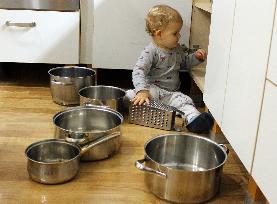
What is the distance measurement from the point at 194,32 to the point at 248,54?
83cm

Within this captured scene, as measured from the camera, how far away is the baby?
177 cm

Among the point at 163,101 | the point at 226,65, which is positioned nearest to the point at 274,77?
the point at 226,65

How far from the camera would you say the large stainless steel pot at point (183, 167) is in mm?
1136

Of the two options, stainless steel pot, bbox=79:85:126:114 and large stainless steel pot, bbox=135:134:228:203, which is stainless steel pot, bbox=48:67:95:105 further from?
large stainless steel pot, bbox=135:134:228:203

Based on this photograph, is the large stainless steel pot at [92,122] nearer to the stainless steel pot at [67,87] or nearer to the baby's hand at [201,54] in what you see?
the stainless steel pot at [67,87]

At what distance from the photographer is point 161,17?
1.80 m

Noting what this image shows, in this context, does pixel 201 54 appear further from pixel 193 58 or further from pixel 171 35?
pixel 171 35

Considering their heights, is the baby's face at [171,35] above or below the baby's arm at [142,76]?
above

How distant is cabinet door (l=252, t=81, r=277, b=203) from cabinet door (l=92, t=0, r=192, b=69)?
100 centimetres

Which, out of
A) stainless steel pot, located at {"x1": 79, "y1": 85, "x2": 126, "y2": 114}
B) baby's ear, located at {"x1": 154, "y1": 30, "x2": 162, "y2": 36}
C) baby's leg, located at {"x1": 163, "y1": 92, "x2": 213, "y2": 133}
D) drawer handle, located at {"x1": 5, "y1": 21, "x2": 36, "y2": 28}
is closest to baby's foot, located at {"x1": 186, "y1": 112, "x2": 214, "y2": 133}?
baby's leg, located at {"x1": 163, "y1": 92, "x2": 213, "y2": 133}

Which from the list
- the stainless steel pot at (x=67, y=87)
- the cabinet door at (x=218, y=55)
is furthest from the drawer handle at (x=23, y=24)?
the cabinet door at (x=218, y=55)

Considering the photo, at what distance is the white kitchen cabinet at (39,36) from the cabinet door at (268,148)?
114cm

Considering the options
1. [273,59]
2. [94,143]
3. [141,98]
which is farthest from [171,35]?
[273,59]

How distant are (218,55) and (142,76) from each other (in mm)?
395
